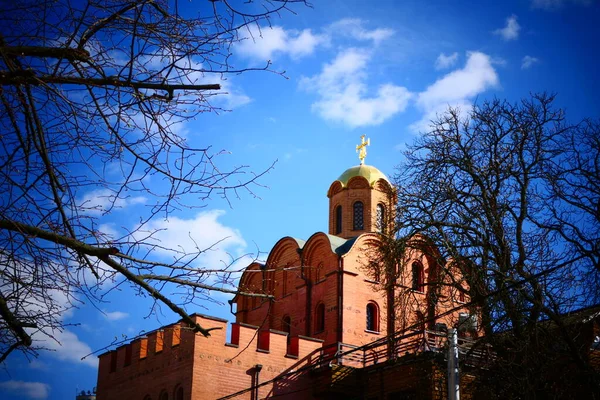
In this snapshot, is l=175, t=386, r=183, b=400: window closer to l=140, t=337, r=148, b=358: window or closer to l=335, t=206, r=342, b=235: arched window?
l=140, t=337, r=148, b=358: window

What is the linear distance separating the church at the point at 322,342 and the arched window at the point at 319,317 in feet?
0.18

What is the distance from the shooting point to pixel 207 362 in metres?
21.0

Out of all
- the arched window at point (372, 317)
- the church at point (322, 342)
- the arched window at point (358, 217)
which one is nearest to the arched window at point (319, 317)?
the church at point (322, 342)

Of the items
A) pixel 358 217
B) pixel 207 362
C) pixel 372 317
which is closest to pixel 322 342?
pixel 372 317

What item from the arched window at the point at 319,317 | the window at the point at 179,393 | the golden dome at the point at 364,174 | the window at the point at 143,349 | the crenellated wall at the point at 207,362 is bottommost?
the window at the point at 179,393

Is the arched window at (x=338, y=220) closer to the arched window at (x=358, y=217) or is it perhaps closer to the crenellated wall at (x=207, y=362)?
the arched window at (x=358, y=217)

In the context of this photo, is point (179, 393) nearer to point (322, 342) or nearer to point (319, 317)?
Answer: point (322, 342)

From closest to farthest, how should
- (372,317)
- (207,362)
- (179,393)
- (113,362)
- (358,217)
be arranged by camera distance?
1. (207,362)
2. (179,393)
3. (113,362)
4. (372,317)
5. (358,217)

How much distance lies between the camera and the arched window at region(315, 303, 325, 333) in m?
26.0

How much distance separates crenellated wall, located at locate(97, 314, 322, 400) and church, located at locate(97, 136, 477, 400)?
3 centimetres

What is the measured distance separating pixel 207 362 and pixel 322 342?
15.4 ft

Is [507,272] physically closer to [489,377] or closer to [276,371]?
[489,377]

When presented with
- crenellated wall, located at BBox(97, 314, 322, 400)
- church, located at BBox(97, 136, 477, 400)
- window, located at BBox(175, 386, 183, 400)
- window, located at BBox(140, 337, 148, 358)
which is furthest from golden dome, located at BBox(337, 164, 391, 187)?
window, located at BBox(175, 386, 183, 400)

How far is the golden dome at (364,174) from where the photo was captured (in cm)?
2969
